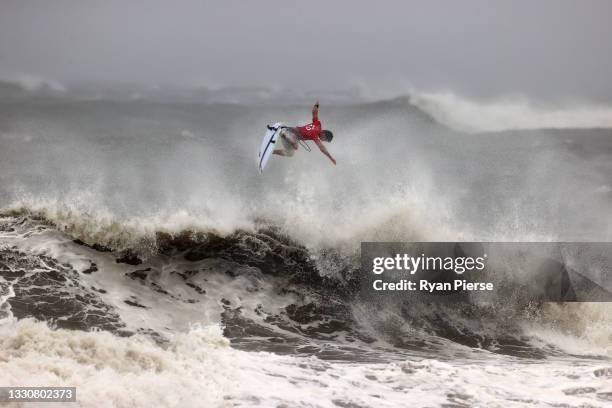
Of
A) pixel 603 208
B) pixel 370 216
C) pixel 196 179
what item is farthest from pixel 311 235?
pixel 603 208

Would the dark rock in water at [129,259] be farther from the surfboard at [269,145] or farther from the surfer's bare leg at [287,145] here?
the surfer's bare leg at [287,145]

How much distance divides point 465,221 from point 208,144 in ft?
31.8

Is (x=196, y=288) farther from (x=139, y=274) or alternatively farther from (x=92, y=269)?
(x=92, y=269)

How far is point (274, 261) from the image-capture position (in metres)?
16.0

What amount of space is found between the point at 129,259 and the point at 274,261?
3.49m

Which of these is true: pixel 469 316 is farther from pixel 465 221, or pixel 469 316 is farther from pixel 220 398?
pixel 220 398

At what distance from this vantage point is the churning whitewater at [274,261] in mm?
9875

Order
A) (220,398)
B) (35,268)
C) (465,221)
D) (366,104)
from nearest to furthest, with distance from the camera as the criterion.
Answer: (220,398)
(35,268)
(465,221)
(366,104)

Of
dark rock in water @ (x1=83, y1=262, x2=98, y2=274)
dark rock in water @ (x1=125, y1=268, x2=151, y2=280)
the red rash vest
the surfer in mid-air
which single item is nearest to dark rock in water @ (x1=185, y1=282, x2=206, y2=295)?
dark rock in water @ (x1=125, y1=268, x2=151, y2=280)

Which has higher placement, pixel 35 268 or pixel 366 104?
pixel 366 104

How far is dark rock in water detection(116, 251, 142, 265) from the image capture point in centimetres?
1526

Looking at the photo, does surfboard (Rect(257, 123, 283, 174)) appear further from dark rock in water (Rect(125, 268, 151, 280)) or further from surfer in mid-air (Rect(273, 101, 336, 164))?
dark rock in water (Rect(125, 268, 151, 280))

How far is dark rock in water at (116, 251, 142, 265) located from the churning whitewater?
0.06 metres

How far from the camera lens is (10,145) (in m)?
21.9
